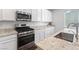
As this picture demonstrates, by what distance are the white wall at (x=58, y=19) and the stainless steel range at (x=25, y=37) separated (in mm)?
260

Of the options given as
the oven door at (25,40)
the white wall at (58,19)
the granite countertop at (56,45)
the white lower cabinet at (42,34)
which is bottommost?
the granite countertop at (56,45)

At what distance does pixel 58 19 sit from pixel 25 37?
388mm

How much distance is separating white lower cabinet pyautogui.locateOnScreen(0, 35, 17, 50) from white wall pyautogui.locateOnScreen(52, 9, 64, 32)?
44 centimetres

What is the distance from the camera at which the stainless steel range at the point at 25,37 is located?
99 centimetres

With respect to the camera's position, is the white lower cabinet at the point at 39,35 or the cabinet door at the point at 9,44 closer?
the cabinet door at the point at 9,44

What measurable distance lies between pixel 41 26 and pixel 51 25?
4.2 inches

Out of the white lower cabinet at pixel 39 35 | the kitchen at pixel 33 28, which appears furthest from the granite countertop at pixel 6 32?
the white lower cabinet at pixel 39 35

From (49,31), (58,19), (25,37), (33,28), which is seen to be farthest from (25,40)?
(58,19)

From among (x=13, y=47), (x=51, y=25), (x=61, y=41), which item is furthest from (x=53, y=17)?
(x=13, y=47)

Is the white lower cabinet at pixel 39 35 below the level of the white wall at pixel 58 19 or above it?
below

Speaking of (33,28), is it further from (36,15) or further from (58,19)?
(58,19)

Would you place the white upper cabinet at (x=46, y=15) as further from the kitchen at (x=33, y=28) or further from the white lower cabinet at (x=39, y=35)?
the white lower cabinet at (x=39, y=35)
